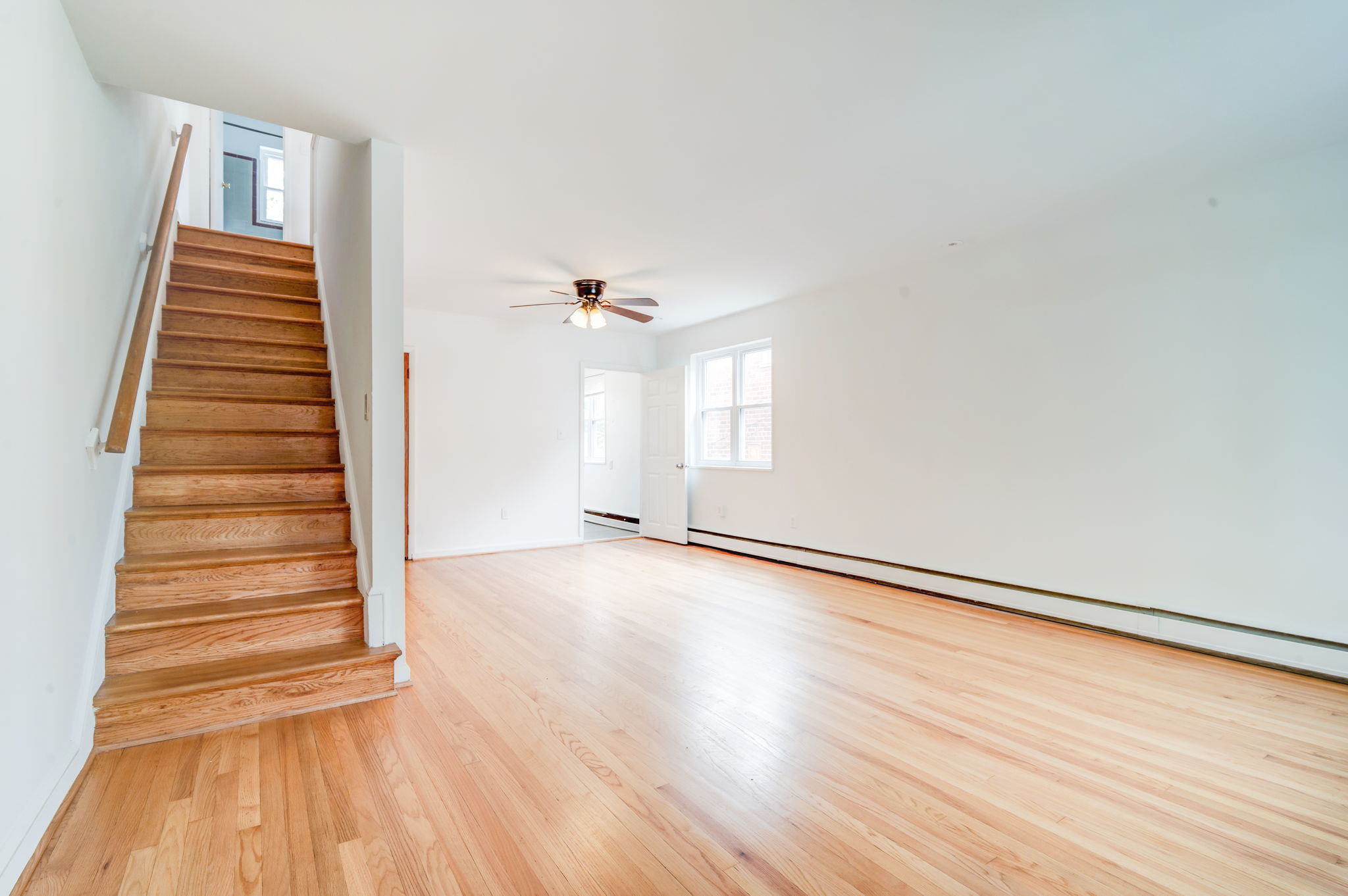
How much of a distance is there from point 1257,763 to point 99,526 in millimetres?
4277

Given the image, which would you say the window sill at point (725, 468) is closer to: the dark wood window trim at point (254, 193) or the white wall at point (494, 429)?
the white wall at point (494, 429)

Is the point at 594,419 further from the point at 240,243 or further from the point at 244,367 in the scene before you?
the point at 244,367

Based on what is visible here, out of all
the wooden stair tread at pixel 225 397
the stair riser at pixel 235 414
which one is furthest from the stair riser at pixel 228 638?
the wooden stair tread at pixel 225 397

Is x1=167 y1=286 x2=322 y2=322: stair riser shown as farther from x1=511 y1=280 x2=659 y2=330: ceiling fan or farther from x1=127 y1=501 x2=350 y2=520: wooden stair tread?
x1=511 y1=280 x2=659 y2=330: ceiling fan

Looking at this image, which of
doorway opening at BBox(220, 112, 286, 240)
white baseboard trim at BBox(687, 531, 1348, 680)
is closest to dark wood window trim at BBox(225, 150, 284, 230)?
doorway opening at BBox(220, 112, 286, 240)

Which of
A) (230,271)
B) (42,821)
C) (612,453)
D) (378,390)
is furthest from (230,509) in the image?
(612,453)

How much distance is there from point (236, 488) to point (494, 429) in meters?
3.29

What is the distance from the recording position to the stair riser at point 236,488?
2852mm

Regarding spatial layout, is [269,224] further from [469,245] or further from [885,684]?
[885,684]

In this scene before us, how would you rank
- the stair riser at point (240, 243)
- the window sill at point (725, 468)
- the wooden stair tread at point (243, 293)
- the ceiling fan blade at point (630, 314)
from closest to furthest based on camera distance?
1. the wooden stair tread at point (243, 293)
2. the stair riser at point (240, 243)
3. the ceiling fan blade at point (630, 314)
4. the window sill at point (725, 468)

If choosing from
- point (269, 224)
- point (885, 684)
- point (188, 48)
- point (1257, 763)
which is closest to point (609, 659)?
point (885, 684)

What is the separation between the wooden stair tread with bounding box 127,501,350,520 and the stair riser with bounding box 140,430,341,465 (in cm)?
31

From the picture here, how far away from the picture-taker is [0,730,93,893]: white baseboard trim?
1.43 meters

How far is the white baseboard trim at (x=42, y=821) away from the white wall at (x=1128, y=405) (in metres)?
4.60
